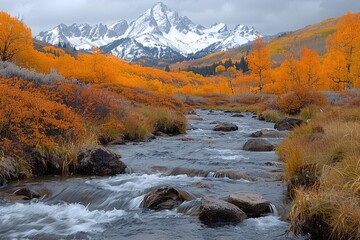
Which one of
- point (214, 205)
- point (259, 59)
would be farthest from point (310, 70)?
point (214, 205)

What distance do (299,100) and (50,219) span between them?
27.9m

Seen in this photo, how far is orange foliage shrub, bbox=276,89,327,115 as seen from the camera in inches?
1265

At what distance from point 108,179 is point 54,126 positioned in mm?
2972

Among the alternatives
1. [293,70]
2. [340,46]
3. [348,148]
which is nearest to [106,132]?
[348,148]

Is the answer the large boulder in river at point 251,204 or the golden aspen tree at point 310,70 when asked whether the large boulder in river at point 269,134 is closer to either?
the large boulder in river at point 251,204

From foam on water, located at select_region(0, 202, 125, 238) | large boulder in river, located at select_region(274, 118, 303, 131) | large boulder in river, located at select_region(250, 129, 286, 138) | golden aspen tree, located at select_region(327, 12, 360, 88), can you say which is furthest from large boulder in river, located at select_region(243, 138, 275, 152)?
golden aspen tree, located at select_region(327, 12, 360, 88)

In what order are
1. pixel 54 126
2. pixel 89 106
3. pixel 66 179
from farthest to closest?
1. pixel 89 106
2. pixel 54 126
3. pixel 66 179

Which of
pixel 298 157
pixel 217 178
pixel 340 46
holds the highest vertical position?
pixel 340 46

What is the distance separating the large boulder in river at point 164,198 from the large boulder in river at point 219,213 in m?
1.00

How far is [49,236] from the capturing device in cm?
748

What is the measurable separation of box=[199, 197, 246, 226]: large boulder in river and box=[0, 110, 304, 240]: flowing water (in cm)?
16

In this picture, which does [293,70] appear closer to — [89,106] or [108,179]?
[89,106]

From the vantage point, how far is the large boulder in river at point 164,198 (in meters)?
8.85

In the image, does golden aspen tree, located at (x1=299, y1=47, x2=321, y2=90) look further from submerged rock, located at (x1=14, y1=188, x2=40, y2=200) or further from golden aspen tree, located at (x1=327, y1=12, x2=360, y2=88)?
submerged rock, located at (x1=14, y1=188, x2=40, y2=200)
